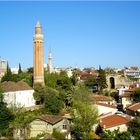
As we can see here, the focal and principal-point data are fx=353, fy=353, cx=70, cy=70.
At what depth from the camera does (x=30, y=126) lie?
34531 mm

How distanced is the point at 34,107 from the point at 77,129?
15204mm

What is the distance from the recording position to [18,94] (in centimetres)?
4750

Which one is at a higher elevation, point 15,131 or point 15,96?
point 15,96

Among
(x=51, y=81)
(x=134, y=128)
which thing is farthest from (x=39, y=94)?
(x=134, y=128)

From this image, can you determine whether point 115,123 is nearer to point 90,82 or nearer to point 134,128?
point 134,128

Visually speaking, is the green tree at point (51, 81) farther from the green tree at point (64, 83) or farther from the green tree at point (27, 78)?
the green tree at point (27, 78)

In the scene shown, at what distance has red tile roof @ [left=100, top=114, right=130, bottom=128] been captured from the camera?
3344cm

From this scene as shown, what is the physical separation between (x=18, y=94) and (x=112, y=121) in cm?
1715

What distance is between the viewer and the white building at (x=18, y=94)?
45.9 meters

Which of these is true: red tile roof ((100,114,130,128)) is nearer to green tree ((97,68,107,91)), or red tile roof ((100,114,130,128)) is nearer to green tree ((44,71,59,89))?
green tree ((44,71,59,89))

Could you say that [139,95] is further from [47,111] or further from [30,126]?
[30,126]

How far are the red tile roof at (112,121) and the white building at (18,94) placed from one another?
14619 millimetres

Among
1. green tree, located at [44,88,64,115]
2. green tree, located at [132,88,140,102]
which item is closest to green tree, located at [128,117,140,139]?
green tree, located at [44,88,64,115]

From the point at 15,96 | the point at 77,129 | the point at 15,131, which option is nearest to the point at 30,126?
the point at 15,131
